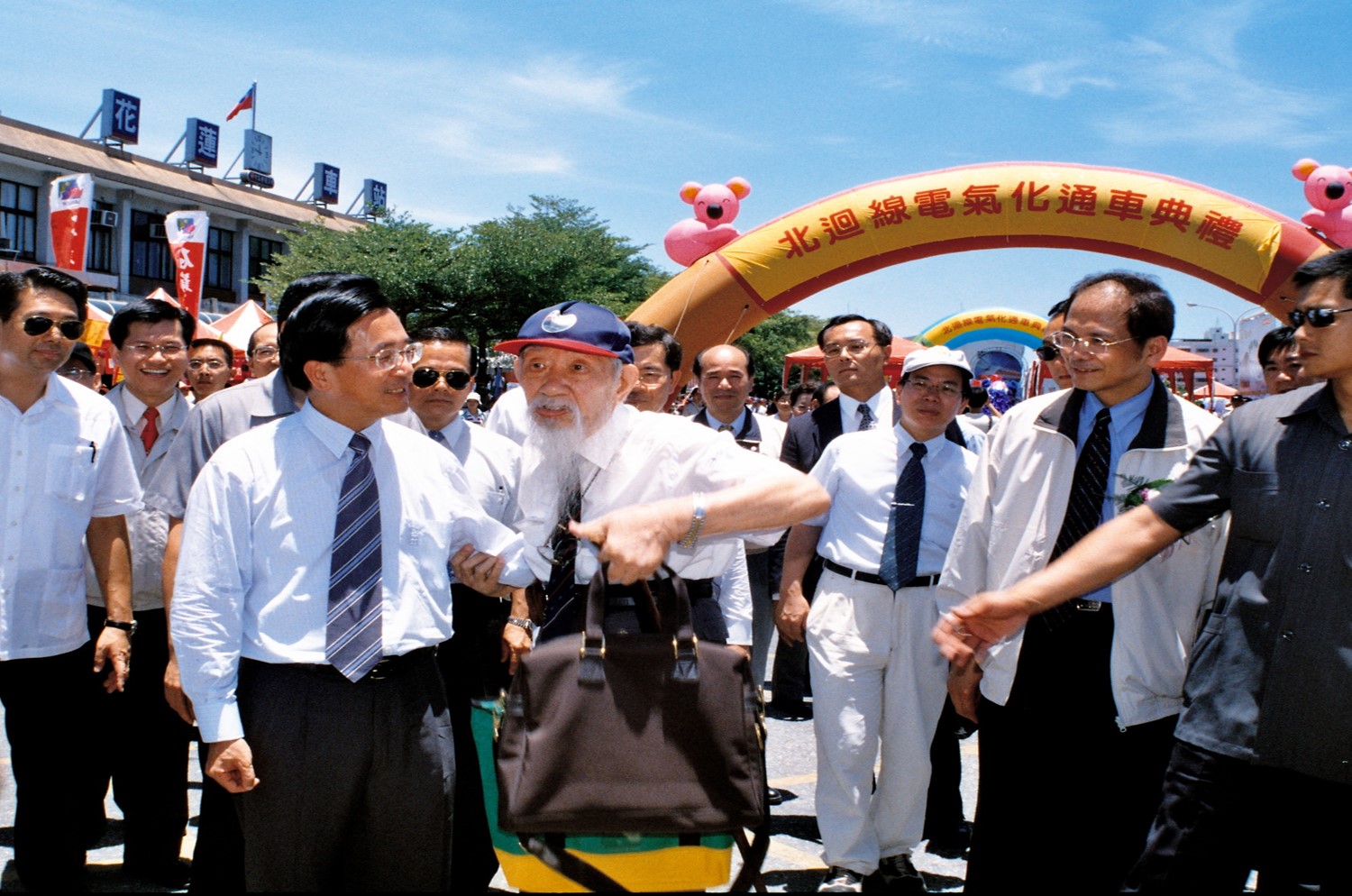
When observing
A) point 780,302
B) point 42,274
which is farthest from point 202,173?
point 42,274

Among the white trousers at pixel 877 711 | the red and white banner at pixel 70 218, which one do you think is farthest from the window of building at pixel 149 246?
the white trousers at pixel 877 711

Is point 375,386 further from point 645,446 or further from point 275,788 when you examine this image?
point 275,788

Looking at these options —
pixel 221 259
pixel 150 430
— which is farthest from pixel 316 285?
pixel 221 259

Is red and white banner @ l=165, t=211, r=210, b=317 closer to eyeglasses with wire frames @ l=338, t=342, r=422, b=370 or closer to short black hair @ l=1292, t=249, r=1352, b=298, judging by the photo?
eyeglasses with wire frames @ l=338, t=342, r=422, b=370

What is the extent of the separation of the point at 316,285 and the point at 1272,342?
4.34 meters

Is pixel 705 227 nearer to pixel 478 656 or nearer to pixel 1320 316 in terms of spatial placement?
pixel 478 656

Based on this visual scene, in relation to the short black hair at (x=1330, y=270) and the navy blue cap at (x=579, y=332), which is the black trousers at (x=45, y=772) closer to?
the navy blue cap at (x=579, y=332)

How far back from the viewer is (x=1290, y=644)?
7.53 ft

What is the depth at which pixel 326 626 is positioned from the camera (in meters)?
2.27

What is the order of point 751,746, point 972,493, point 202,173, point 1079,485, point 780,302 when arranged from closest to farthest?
point 751,746 → point 1079,485 → point 972,493 → point 780,302 → point 202,173

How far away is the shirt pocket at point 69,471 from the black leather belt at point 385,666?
1.43 m

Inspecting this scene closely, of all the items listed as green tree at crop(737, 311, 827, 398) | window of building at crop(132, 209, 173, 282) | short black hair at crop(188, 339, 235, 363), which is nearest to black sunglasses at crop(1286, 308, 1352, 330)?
short black hair at crop(188, 339, 235, 363)

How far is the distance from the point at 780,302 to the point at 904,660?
298 inches

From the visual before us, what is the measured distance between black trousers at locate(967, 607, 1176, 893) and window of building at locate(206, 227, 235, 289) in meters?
40.1
